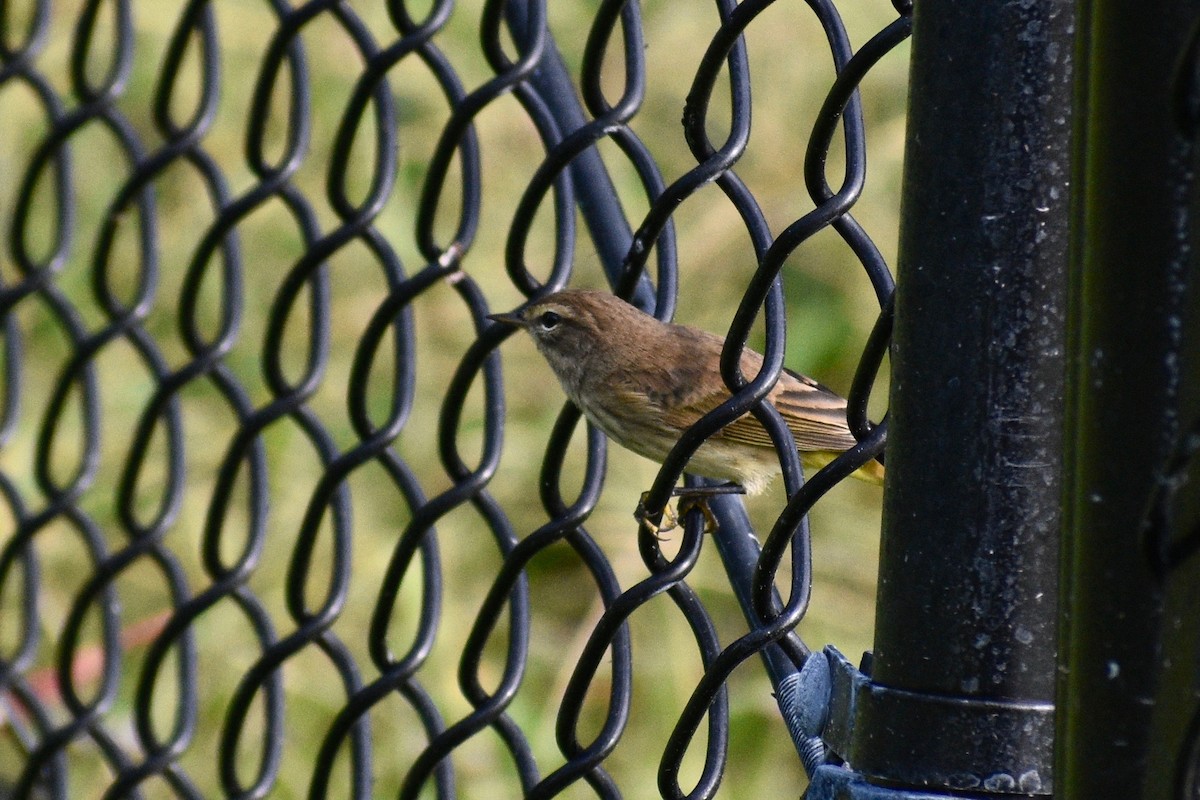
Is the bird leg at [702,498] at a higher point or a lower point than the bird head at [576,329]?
lower

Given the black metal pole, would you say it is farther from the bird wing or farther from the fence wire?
the bird wing

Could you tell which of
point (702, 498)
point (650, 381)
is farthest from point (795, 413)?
Answer: point (702, 498)

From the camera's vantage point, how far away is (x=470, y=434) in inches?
139

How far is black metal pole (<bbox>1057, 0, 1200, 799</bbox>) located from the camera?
65 cm

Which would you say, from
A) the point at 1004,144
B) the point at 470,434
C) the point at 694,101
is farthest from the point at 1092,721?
the point at 470,434

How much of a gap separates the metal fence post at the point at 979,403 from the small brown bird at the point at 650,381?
1.29 metres

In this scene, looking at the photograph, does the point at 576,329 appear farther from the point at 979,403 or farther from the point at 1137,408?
the point at 1137,408

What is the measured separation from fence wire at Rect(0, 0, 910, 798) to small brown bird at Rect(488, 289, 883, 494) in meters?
0.15

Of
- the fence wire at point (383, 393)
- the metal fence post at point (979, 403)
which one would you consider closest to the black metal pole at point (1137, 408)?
the metal fence post at point (979, 403)

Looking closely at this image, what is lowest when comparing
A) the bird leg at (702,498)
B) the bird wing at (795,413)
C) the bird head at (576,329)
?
the bird leg at (702,498)

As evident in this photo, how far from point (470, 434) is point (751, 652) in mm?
2398

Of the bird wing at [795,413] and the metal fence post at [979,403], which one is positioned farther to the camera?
the bird wing at [795,413]

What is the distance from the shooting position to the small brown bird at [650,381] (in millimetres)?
2309

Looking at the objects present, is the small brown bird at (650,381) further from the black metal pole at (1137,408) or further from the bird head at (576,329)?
the black metal pole at (1137,408)
